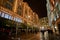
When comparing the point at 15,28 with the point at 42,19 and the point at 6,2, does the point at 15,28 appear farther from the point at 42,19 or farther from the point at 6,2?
the point at 42,19

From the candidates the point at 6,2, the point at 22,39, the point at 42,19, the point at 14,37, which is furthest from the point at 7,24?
the point at 42,19

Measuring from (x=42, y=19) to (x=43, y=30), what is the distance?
15141 millimetres

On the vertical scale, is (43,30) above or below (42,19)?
below

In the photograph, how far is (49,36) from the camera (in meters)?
2.81

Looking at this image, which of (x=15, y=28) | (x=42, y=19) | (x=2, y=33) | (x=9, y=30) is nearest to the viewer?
(x=2, y=33)

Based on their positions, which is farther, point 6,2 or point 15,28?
point 6,2

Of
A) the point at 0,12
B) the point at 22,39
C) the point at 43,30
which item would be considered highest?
the point at 0,12

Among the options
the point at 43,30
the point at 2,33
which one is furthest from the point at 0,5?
the point at 43,30

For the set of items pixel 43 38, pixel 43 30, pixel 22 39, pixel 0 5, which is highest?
pixel 0 5

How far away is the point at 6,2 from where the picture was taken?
23.8 ft

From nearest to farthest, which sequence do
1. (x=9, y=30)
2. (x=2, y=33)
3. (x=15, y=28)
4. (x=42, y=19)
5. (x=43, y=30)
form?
(x=43, y=30), (x=2, y=33), (x=9, y=30), (x=15, y=28), (x=42, y=19)

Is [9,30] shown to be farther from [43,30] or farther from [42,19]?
[42,19]

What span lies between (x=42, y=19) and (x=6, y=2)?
1127 cm

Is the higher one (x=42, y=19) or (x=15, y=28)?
(x=42, y=19)
